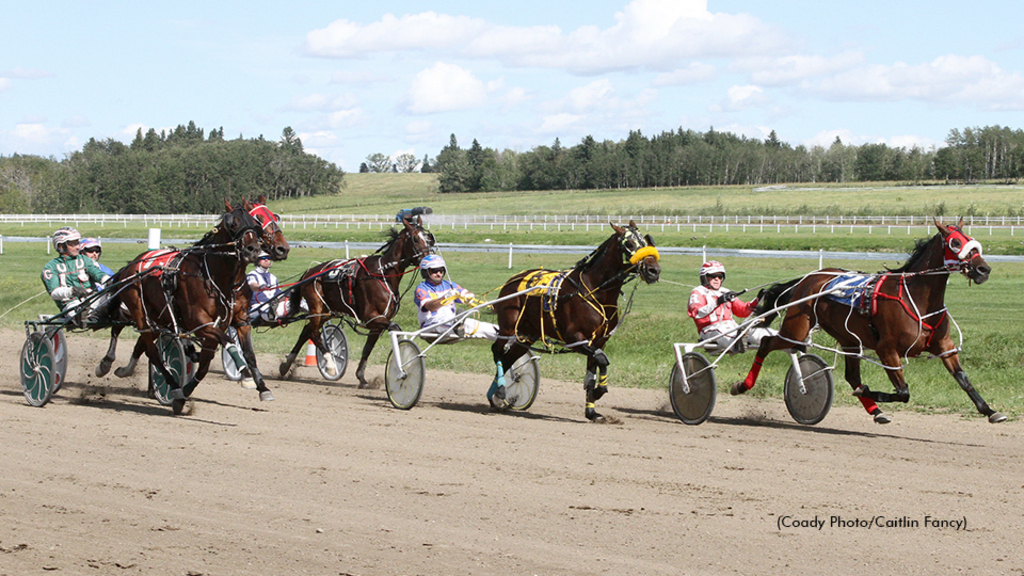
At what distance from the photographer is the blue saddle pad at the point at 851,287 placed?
8.47 m

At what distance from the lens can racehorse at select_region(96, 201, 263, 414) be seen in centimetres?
879

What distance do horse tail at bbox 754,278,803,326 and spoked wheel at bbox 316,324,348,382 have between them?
5.25m

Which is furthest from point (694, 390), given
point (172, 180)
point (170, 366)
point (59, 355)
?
point (172, 180)

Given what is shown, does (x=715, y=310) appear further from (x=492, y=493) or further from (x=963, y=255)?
(x=492, y=493)

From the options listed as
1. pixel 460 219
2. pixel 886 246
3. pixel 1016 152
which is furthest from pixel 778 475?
pixel 1016 152

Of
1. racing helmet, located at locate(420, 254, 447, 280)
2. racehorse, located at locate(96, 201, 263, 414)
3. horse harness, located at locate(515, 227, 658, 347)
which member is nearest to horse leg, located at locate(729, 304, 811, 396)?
horse harness, located at locate(515, 227, 658, 347)

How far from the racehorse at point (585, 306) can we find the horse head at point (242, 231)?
233 cm

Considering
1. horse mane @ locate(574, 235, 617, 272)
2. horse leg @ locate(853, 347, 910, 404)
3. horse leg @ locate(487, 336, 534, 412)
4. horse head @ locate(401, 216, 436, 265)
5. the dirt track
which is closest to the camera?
the dirt track

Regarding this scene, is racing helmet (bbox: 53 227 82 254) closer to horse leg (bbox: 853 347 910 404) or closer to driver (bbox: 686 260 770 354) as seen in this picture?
driver (bbox: 686 260 770 354)

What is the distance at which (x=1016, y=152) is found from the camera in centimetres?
11450

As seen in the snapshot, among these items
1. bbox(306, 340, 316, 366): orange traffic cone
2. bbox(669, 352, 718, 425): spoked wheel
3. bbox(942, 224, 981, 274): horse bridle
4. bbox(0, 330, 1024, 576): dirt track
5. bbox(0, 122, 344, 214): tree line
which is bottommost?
bbox(306, 340, 316, 366): orange traffic cone

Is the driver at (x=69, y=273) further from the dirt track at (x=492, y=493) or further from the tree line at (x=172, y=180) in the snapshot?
the tree line at (x=172, y=180)

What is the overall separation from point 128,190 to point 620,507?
9257 centimetres

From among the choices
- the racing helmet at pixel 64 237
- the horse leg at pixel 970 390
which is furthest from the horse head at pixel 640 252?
the racing helmet at pixel 64 237
